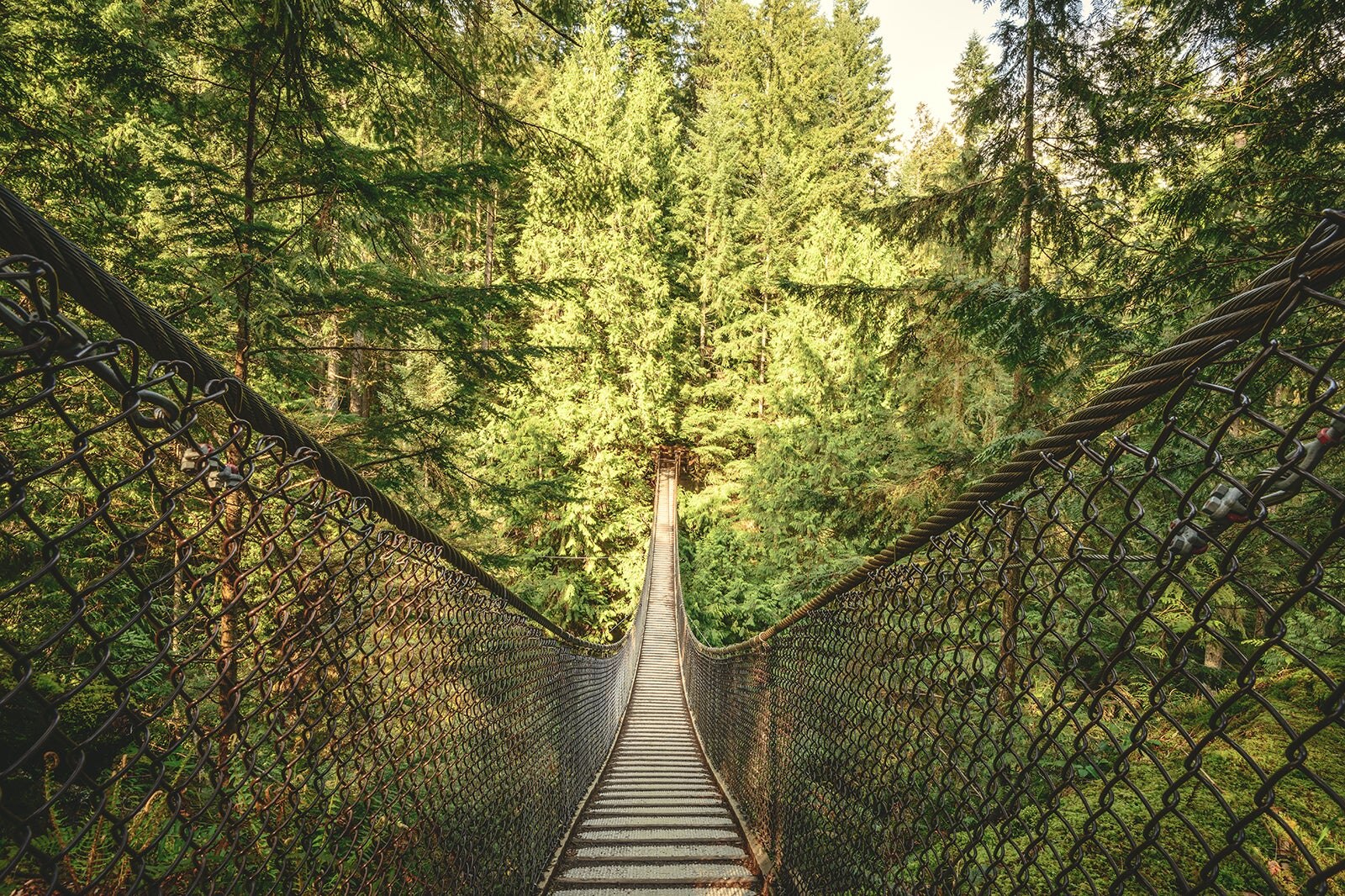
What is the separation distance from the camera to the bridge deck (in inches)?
90.7

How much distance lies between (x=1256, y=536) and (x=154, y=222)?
10284 millimetres

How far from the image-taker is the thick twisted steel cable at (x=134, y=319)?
0.67 m

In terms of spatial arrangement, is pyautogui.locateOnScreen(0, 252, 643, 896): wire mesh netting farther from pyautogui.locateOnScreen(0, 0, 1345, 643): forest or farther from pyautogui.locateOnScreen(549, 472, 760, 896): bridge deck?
pyautogui.locateOnScreen(0, 0, 1345, 643): forest

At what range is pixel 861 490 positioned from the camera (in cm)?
556

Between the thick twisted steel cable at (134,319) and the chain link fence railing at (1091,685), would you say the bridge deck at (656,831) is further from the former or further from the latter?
the thick twisted steel cable at (134,319)

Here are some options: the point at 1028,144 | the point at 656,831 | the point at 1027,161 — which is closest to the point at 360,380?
the point at 656,831

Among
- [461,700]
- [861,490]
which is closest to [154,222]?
[461,700]

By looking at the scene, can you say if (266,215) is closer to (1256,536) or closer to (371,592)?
(371,592)

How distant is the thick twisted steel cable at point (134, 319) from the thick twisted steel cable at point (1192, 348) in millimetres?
1256

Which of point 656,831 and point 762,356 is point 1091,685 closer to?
point 656,831

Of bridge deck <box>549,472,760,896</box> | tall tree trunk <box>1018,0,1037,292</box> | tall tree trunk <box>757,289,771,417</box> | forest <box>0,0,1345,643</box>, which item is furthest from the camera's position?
tall tree trunk <box>757,289,771,417</box>

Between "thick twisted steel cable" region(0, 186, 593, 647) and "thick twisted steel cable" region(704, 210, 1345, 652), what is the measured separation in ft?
4.12

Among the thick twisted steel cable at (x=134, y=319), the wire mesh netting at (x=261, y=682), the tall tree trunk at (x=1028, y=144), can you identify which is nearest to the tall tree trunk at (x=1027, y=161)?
the tall tree trunk at (x=1028, y=144)

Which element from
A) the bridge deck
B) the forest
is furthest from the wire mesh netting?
the forest
